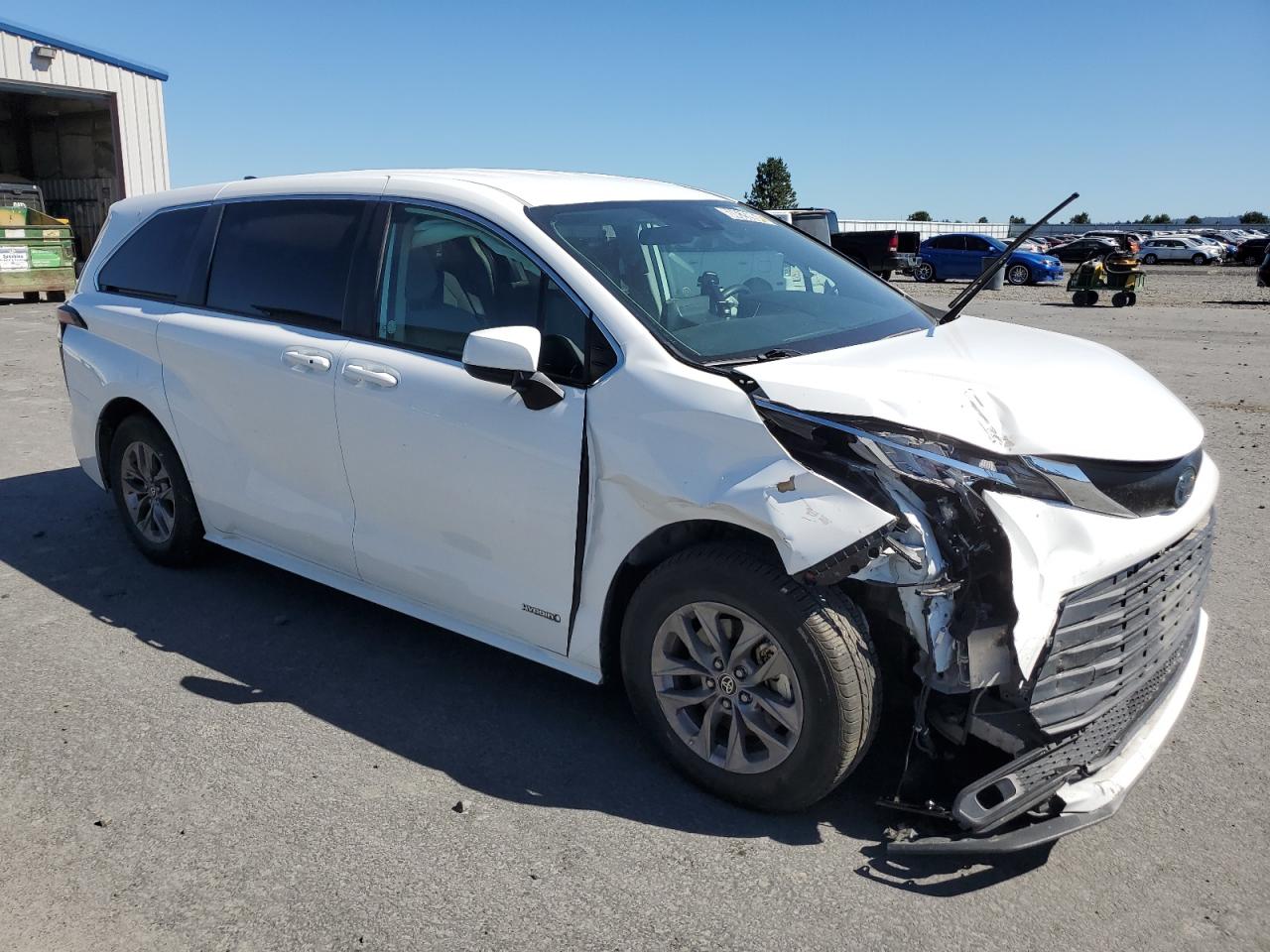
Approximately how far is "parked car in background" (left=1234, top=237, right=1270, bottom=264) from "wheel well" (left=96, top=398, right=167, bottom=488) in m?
49.2

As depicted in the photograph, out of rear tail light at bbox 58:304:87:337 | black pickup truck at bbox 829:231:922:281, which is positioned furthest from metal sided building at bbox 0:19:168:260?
rear tail light at bbox 58:304:87:337

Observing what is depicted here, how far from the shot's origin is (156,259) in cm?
517

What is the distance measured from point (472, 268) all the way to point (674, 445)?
1.20m

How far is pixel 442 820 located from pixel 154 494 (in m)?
2.85

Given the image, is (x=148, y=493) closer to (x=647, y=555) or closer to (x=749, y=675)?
(x=647, y=555)

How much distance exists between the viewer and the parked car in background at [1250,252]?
44406mm

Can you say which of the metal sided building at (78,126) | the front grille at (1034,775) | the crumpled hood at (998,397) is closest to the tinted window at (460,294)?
the crumpled hood at (998,397)

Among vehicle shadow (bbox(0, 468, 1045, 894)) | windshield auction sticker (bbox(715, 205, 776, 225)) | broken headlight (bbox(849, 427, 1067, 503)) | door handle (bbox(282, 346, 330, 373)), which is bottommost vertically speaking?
vehicle shadow (bbox(0, 468, 1045, 894))

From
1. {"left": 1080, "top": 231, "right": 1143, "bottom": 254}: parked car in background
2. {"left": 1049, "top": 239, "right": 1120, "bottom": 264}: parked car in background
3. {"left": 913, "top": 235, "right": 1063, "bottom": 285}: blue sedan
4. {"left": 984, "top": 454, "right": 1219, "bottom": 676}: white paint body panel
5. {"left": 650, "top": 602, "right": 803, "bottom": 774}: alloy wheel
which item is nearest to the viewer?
{"left": 984, "top": 454, "right": 1219, "bottom": 676}: white paint body panel

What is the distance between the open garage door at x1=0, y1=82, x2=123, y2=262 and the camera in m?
28.7

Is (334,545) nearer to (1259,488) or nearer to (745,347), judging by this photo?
(745,347)

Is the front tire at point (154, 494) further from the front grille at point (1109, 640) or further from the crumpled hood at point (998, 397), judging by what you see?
the front grille at point (1109, 640)

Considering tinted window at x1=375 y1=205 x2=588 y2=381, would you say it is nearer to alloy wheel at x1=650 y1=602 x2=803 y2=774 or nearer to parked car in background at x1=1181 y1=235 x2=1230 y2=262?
alloy wheel at x1=650 y1=602 x2=803 y2=774

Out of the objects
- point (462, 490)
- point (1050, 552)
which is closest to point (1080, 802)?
point (1050, 552)
